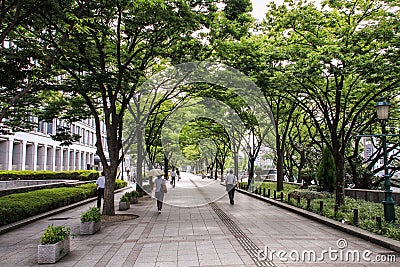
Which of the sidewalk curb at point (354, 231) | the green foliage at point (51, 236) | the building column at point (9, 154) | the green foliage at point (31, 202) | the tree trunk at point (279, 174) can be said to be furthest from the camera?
the building column at point (9, 154)

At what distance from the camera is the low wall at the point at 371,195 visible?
16.6 meters

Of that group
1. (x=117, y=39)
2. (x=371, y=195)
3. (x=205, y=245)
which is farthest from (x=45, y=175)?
(x=205, y=245)

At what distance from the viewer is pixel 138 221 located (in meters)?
13.4

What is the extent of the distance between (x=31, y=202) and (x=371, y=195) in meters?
15.8

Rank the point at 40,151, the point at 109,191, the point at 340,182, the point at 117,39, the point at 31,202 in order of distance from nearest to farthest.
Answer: the point at 117,39 < the point at 109,191 < the point at 31,202 < the point at 340,182 < the point at 40,151

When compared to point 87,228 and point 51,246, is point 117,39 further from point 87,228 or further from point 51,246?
point 51,246

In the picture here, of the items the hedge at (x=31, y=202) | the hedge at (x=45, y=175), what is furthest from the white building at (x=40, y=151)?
the hedge at (x=31, y=202)

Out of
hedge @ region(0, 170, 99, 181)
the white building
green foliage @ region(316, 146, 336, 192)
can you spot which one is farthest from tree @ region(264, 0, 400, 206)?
hedge @ region(0, 170, 99, 181)

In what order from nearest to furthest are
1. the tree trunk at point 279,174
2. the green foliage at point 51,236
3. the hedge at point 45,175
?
the green foliage at point 51,236 → the tree trunk at point 279,174 → the hedge at point 45,175

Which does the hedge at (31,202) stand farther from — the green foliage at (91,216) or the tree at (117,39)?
the green foliage at (91,216)

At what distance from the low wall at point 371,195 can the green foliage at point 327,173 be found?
1106 mm

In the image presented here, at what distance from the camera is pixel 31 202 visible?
14.3 m

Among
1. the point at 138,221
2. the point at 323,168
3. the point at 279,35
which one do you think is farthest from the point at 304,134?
the point at 138,221

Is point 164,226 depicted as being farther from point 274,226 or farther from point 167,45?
point 167,45
